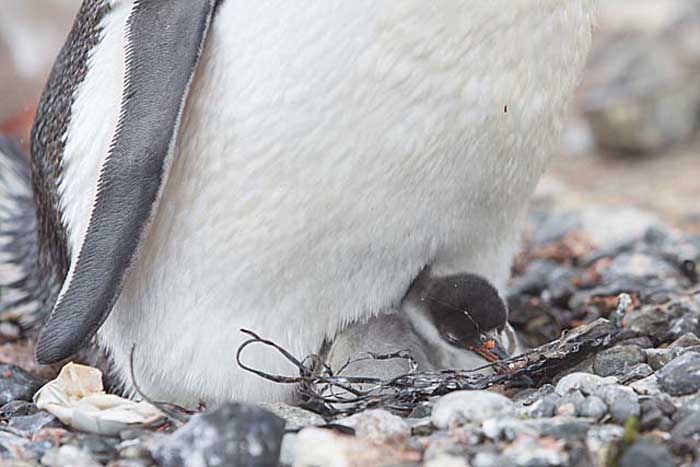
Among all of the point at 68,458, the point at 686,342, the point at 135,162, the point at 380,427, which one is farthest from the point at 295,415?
the point at 686,342

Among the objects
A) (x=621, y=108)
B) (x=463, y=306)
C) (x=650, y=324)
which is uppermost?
(x=463, y=306)

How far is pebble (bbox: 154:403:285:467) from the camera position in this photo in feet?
4.99

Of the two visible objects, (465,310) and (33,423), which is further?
(465,310)

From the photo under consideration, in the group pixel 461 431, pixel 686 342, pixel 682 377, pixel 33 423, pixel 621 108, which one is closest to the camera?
pixel 461 431

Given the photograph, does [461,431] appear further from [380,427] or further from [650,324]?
[650,324]

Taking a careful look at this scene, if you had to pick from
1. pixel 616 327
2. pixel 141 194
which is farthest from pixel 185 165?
pixel 616 327

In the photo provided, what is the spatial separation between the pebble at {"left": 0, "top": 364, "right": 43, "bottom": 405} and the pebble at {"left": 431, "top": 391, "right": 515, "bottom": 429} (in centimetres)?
82

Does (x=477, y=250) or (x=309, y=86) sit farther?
(x=477, y=250)

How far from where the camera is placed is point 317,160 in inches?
75.6

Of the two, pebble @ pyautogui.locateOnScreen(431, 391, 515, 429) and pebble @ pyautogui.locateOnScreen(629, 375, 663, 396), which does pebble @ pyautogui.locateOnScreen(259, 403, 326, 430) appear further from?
pebble @ pyautogui.locateOnScreen(629, 375, 663, 396)

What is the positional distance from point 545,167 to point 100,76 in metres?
0.79

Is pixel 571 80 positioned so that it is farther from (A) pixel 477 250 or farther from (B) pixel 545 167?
(A) pixel 477 250

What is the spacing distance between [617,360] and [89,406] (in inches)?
33.0

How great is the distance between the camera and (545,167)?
2203mm
